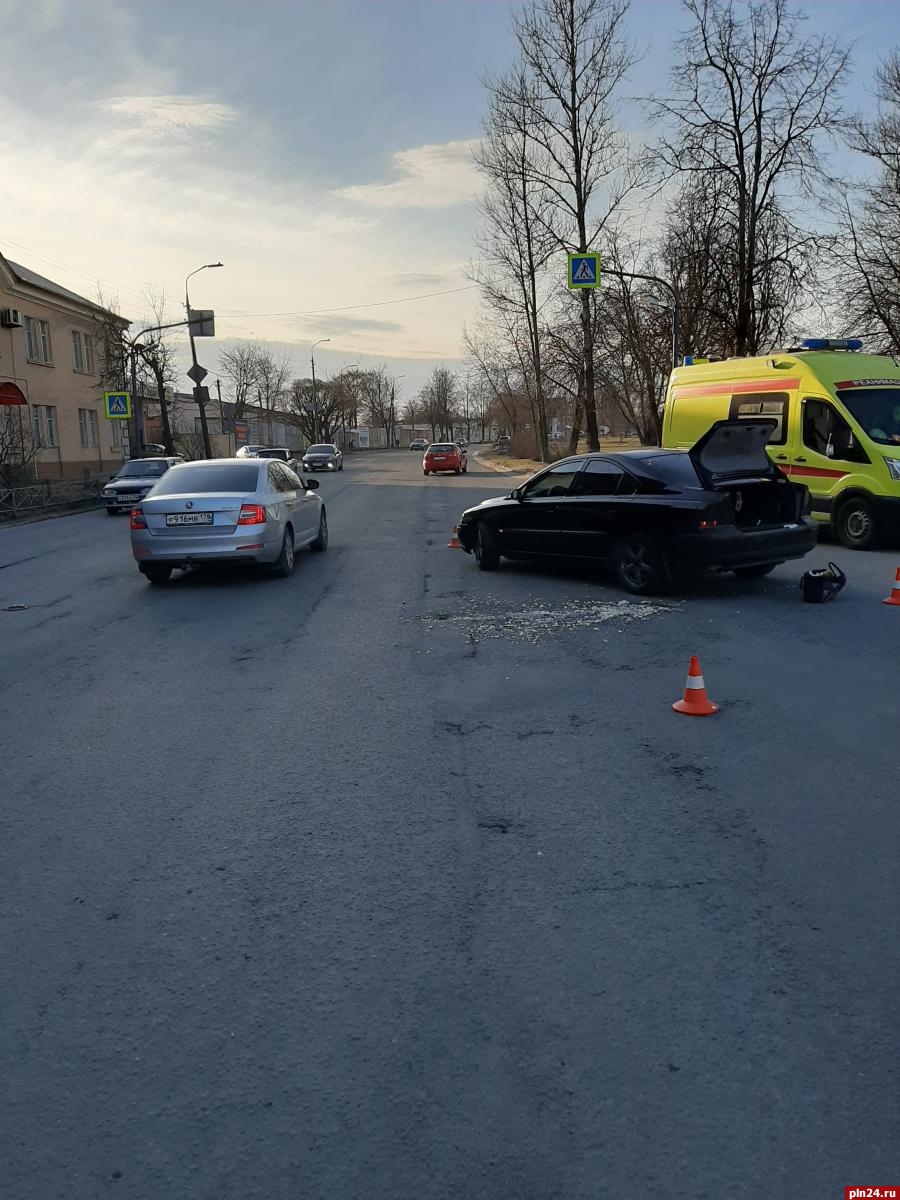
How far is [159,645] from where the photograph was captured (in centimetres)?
862

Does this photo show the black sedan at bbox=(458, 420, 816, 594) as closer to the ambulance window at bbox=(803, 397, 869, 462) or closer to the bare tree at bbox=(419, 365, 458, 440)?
the ambulance window at bbox=(803, 397, 869, 462)

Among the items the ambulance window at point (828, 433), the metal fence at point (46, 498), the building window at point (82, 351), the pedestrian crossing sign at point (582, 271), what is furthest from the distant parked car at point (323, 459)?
the ambulance window at point (828, 433)

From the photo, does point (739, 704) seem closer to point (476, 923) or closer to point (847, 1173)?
point (476, 923)

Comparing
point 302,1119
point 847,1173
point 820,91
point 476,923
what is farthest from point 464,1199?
point 820,91

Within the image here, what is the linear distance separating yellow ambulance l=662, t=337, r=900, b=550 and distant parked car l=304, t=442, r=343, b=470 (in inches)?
1690

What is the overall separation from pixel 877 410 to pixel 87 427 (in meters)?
40.8

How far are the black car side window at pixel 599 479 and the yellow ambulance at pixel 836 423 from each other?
490 centimetres

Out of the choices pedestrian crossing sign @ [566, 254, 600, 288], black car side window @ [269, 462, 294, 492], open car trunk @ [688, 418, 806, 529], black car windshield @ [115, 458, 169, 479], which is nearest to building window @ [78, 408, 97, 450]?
black car windshield @ [115, 458, 169, 479]

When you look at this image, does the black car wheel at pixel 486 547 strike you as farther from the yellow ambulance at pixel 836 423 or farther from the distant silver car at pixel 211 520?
the yellow ambulance at pixel 836 423

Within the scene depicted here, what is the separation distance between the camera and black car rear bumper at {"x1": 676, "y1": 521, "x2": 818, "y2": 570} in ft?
31.8

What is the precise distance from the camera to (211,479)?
1202cm

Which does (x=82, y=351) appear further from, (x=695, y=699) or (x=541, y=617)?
(x=695, y=699)

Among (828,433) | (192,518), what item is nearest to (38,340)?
(192,518)

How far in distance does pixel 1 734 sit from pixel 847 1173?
5.34m
